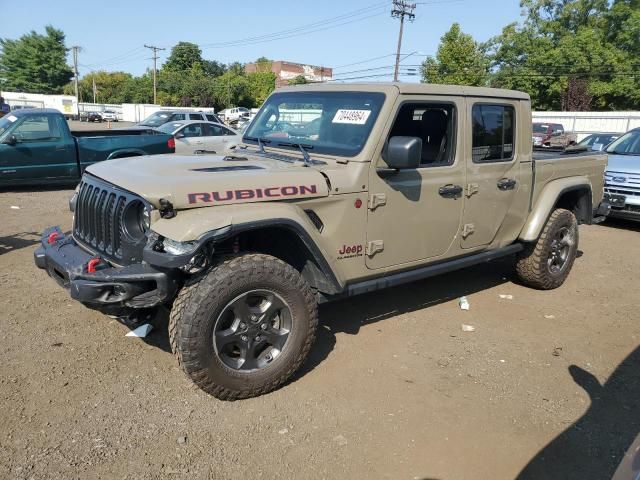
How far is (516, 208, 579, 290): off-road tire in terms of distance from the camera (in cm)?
540

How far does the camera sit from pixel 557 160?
5.40 meters

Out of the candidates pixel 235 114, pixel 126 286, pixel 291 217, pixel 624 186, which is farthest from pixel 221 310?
pixel 235 114

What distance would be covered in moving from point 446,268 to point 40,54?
258 feet

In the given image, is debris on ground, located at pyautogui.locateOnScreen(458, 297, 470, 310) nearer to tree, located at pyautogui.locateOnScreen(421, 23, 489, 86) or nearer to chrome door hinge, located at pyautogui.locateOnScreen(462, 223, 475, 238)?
chrome door hinge, located at pyautogui.locateOnScreen(462, 223, 475, 238)

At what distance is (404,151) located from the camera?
3.49m

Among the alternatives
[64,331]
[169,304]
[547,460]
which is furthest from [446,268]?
[64,331]

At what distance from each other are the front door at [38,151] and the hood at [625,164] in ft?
32.9

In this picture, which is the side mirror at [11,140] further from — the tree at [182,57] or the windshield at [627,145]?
the tree at [182,57]

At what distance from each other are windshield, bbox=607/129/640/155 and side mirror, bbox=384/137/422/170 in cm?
817

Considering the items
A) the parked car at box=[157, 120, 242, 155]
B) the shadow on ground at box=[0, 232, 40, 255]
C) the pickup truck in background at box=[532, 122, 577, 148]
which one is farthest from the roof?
the pickup truck in background at box=[532, 122, 577, 148]

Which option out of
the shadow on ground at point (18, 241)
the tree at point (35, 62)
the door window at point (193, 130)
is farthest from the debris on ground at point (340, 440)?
the tree at point (35, 62)

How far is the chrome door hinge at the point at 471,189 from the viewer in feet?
14.3

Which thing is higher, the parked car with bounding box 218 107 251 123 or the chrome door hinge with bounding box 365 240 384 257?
the parked car with bounding box 218 107 251 123

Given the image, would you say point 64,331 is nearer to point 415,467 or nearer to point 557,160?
point 415,467
